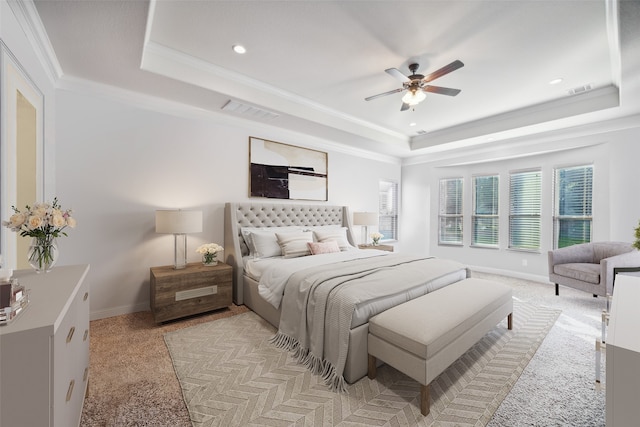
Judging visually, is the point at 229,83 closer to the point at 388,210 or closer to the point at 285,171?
the point at 285,171

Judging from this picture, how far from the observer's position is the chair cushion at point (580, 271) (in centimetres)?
332

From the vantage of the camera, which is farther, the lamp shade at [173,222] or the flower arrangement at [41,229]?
the lamp shade at [173,222]

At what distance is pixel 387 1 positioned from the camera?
204 cm

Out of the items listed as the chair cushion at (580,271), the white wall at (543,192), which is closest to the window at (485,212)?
the white wall at (543,192)

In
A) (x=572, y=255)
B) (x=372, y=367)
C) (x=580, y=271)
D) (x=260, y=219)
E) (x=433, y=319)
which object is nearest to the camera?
(x=433, y=319)

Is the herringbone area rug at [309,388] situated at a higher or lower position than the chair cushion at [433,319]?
lower

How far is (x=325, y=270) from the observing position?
8.59 ft

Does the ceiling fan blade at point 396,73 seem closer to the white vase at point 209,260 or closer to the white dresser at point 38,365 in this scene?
the white dresser at point 38,365

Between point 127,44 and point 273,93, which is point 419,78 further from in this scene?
point 127,44

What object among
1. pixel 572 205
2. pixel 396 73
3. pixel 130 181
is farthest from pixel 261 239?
pixel 572 205

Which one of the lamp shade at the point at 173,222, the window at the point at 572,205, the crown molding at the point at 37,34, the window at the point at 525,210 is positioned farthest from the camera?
the window at the point at 525,210

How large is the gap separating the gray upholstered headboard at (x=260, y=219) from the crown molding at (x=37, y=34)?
217 cm

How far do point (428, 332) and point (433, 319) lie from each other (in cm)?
19

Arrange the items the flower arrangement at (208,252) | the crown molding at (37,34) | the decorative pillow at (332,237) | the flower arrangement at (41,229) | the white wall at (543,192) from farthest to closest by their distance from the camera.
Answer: the decorative pillow at (332,237) < the white wall at (543,192) < the flower arrangement at (208,252) < the crown molding at (37,34) < the flower arrangement at (41,229)
